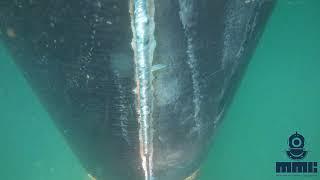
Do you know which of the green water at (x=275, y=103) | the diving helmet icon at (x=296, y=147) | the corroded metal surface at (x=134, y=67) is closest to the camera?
the corroded metal surface at (x=134, y=67)

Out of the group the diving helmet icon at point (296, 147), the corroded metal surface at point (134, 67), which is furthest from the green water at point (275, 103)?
the corroded metal surface at point (134, 67)

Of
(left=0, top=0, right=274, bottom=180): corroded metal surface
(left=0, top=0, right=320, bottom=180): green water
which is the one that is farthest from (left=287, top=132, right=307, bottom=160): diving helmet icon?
(left=0, top=0, right=274, bottom=180): corroded metal surface

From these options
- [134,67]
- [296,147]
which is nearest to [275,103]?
[296,147]

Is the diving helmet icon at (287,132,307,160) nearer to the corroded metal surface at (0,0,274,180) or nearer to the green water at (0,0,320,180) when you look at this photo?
the green water at (0,0,320,180)

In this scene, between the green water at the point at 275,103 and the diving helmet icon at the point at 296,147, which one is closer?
the diving helmet icon at the point at 296,147

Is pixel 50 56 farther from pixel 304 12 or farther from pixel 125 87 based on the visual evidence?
pixel 304 12

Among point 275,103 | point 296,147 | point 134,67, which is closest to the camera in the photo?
point 134,67

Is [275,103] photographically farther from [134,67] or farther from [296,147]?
[134,67]

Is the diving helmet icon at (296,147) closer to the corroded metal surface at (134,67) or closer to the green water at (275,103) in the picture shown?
the green water at (275,103)
